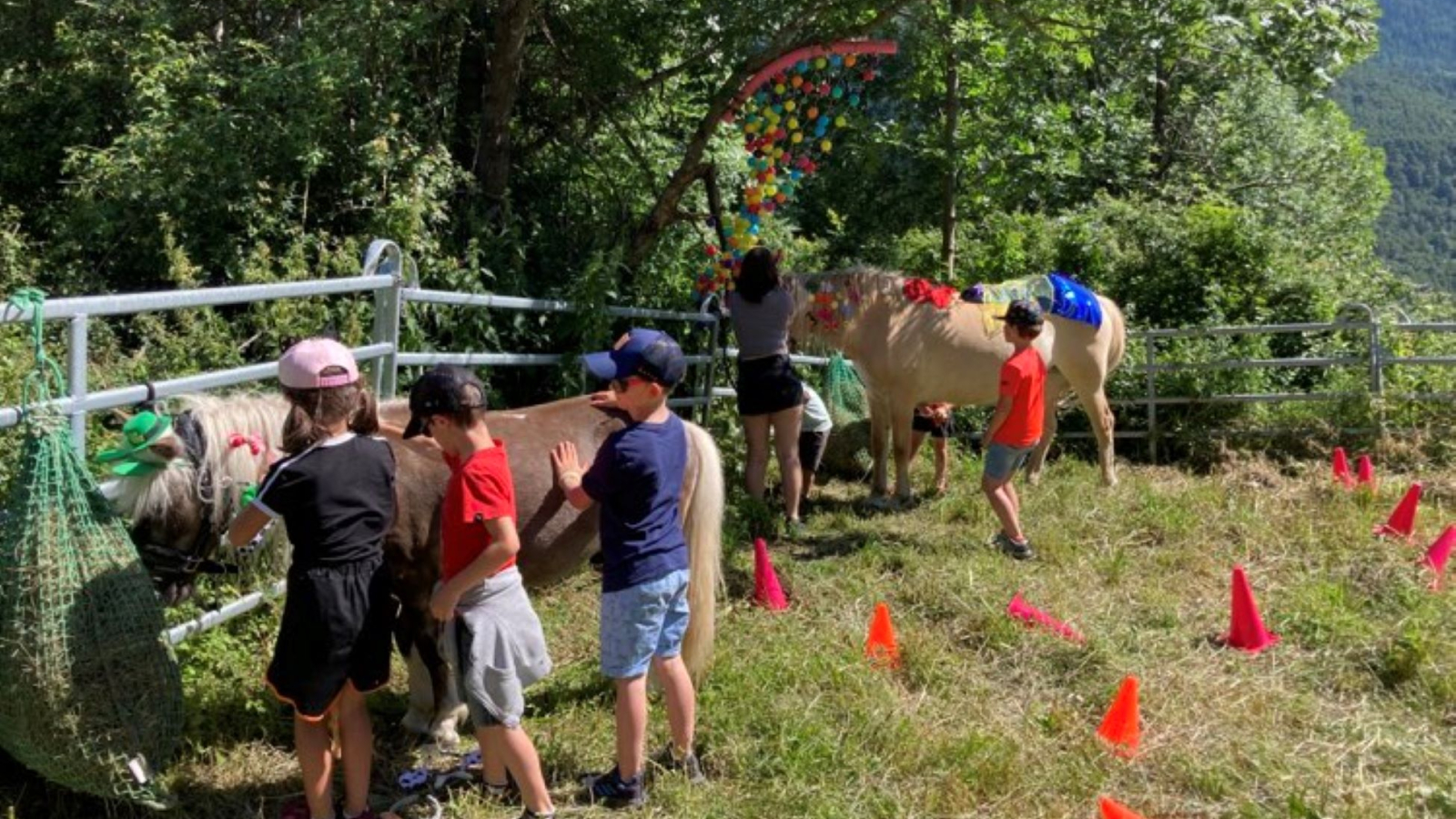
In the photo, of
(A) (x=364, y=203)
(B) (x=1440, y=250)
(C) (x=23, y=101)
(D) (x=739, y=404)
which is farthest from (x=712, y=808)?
(B) (x=1440, y=250)

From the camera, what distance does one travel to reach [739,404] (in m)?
7.01

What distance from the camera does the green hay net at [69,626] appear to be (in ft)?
9.95

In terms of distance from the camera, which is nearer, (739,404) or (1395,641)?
(1395,641)

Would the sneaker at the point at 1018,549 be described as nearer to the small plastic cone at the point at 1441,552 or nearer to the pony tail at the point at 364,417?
the small plastic cone at the point at 1441,552

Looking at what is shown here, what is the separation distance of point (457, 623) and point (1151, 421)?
8311 mm

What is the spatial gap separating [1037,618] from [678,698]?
2154 mm

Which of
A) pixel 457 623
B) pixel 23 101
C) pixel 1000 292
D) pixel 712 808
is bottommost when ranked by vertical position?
pixel 712 808

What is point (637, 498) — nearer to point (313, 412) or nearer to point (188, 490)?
point (313, 412)

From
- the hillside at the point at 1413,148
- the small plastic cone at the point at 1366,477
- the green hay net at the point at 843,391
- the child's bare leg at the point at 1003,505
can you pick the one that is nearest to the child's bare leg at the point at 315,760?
the child's bare leg at the point at 1003,505

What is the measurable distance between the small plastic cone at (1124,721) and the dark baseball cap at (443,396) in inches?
99.6

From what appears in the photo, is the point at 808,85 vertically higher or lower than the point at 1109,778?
higher

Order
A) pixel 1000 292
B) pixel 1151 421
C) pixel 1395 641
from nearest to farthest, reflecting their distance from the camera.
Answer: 1. pixel 1395 641
2. pixel 1000 292
3. pixel 1151 421

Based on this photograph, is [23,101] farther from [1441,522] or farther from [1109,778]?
[1441,522]

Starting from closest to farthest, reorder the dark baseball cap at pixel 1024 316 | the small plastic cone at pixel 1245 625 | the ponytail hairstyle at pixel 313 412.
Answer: the ponytail hairstyle at pixel 313 412
the small plastic cone at pixel 1245 625
the dark baseball cap at pixel 1024 316
